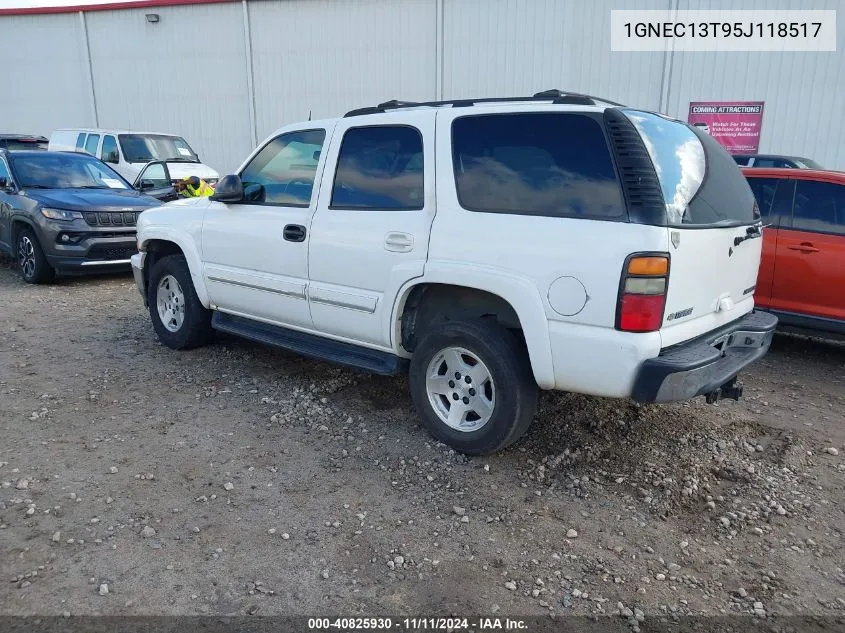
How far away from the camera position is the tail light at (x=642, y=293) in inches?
114

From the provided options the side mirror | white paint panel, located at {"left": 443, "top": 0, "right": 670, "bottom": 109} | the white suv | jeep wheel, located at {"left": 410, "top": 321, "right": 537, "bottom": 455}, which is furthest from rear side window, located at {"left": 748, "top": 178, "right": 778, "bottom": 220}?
white paint panel, located at {"left": 443, "top": 0, "right": 670, "bottom": 109}

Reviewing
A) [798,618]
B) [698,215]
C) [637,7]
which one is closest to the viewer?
[798,618]

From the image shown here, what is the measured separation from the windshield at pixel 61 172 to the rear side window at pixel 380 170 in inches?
253

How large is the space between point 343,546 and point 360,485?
555mm

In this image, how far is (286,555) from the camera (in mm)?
2812

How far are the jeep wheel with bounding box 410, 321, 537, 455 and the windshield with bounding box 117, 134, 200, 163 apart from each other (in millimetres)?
12025

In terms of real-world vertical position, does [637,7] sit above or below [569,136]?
above

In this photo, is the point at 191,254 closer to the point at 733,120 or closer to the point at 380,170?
the point at 380,170

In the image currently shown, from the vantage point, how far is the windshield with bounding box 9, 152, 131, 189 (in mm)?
8609

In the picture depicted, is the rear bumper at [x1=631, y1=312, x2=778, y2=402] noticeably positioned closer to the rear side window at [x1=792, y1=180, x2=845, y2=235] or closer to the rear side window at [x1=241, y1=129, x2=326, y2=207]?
the rear side window at [x1=792, y1=180, x2=845, y2=235]

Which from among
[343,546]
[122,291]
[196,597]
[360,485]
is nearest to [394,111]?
[360,485]

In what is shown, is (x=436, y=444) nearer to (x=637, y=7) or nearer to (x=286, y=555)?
(x=286, y=555)

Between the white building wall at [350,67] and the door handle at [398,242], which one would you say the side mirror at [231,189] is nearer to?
the door handle at [398,242]

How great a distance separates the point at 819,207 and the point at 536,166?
3.63 metres
